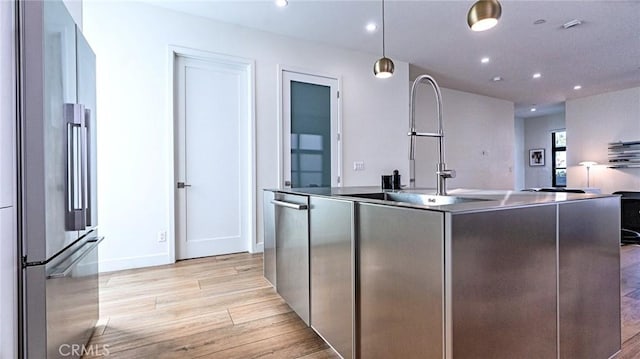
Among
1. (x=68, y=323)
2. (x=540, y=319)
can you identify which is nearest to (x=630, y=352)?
(x=540, y=319)

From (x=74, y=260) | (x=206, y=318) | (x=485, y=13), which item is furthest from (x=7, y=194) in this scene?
(x=485, y=13)

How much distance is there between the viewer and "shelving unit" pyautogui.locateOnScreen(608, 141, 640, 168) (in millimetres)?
6457

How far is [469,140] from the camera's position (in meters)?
7.07

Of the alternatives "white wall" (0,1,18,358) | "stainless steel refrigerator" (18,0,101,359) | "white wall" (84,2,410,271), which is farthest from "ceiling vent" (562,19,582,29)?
"white wall" (0,1,18,358)

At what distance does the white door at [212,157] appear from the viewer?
357cm

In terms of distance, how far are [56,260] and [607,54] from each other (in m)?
6.85

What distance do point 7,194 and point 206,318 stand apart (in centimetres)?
138

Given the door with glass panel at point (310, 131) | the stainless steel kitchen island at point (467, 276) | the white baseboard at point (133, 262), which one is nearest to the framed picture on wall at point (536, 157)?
the door with glass panel at point (310, 131)

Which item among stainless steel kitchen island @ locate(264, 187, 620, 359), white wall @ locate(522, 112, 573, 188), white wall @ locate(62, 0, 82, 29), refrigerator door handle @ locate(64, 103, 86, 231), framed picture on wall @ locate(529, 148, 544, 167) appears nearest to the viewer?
stainless steel kitchen island @ locate(264, 187, 620, 359)

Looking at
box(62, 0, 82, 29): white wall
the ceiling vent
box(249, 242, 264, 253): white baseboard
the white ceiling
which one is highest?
the white ceiling

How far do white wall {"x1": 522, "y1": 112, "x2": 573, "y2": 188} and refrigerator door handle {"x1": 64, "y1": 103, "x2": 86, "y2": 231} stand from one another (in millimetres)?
11480

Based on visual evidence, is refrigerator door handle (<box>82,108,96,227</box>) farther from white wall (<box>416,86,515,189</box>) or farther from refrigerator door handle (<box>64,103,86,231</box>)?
white wall (<box>416,86,515,189</box>)

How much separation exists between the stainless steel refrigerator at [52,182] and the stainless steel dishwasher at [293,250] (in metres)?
1.10

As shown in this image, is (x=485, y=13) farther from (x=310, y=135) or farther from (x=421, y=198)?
(x=310, y=135)
